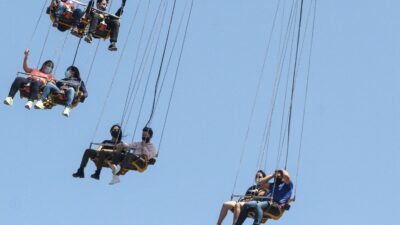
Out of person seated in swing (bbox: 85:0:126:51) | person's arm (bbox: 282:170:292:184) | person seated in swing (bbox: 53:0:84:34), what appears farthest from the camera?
person seated in swing (bbox: 85:0:126:51)

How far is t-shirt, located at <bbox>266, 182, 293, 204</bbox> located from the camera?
2986 cm

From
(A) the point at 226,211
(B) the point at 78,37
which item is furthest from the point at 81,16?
(A) the point at 226,211

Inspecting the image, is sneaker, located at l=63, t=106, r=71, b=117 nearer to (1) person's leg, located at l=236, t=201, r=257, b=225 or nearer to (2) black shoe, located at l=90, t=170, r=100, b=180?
(2) black shoe, located at l=90, t=170, r=100, b=180

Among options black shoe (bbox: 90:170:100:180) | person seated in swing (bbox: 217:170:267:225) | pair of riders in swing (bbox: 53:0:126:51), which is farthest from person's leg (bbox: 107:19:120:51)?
person seated in swing (bbox: 217:170:267:225)

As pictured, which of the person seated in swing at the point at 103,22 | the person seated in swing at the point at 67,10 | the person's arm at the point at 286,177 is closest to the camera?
the person's arm at the point at 286,177

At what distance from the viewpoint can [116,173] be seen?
3123 centimetres

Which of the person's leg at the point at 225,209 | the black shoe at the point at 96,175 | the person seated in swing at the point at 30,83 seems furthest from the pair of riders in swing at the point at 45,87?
the person's leg at the point at 225,209

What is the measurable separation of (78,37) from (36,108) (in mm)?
2301

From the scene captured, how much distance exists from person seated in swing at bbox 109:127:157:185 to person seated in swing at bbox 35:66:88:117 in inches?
49.4

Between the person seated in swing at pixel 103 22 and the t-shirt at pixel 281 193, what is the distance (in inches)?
198

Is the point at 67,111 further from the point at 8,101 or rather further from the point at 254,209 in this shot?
the point at 254,209

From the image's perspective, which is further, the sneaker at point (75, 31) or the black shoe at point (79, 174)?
the sneaker at point (75, 31)

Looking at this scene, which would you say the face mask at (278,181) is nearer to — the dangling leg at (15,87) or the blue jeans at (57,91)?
the blue jeans at (57,91)

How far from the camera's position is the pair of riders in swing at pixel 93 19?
32.7 m
